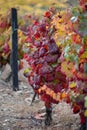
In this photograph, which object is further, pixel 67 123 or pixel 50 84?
pixel 67 123

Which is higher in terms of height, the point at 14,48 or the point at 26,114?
the point at 14,48

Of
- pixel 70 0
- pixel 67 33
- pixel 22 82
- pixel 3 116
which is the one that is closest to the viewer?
pixel 70 0

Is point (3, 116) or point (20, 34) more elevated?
point (20, 34)

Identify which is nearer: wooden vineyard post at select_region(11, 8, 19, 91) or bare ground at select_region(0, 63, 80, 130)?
bare ground at select_region(0, 63, 80, 130)

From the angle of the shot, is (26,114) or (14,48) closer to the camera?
(26,114)

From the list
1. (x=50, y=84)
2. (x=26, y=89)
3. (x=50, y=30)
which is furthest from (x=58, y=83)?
(x=26, y=89)

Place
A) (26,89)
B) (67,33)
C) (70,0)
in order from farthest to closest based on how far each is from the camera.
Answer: (26,89) < (67,33) < (70,0)

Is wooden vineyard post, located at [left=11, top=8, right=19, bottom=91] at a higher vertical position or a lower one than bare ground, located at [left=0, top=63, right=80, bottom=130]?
higher

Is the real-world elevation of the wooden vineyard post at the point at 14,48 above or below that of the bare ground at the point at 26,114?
above

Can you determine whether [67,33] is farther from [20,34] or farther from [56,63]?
[20,34]

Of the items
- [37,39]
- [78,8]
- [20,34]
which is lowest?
[20,34]

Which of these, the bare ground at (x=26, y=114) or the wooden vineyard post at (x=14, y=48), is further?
the wooden vineyard post at (x=14, y=48)

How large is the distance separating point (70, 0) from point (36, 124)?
245 centimetres

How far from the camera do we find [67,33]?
3.67m
